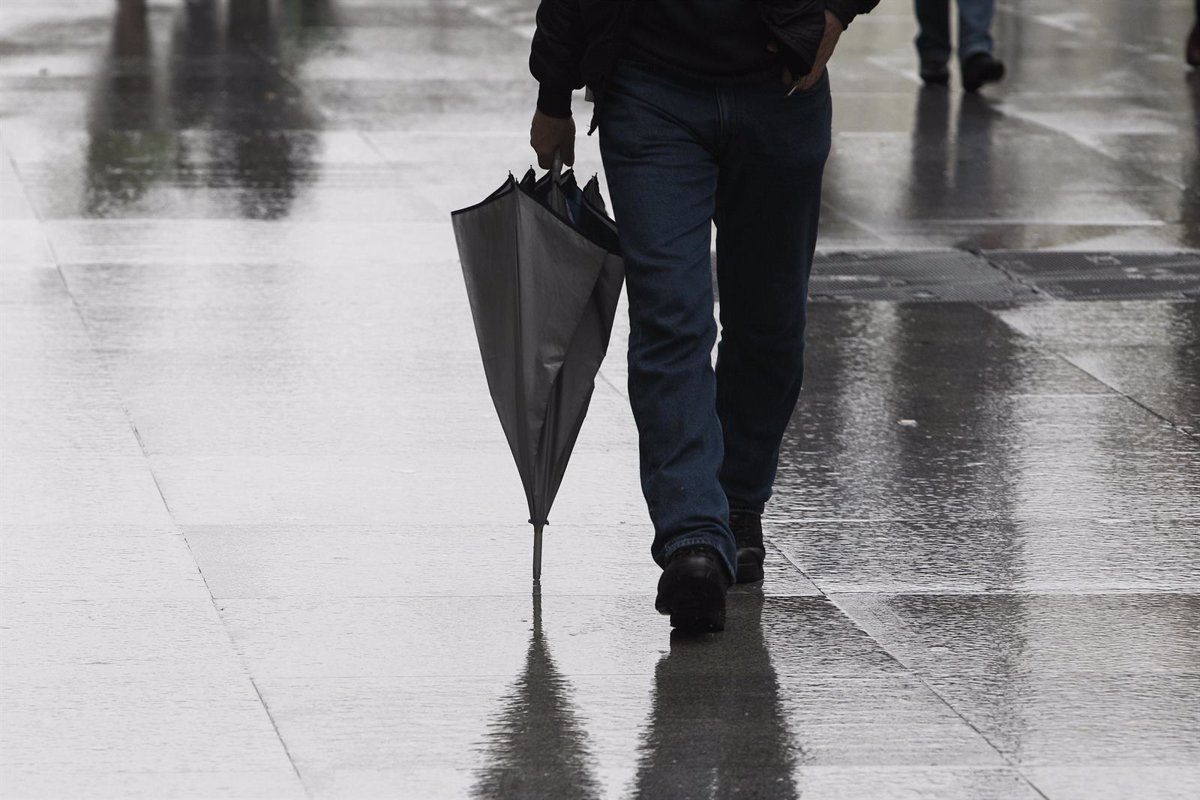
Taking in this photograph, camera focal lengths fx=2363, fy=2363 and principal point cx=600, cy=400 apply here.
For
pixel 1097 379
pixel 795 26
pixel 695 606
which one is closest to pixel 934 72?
pixel 1097 379

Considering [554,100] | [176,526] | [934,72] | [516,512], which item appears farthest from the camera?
[934,72]

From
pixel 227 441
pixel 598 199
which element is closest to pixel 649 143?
pixel 598 199

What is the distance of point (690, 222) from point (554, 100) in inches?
15.5

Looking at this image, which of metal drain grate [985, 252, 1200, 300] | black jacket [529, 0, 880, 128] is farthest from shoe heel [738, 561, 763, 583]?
metal drain grate [985, 252, 1200, 300]

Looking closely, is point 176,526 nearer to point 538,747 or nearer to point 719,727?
point 538,747

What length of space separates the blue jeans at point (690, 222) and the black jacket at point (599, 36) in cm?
7

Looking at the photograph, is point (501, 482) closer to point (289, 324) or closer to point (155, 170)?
point (289, 324)

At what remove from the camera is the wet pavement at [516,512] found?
4.28m

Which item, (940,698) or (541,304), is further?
(541,304)

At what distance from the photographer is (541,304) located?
496 cm

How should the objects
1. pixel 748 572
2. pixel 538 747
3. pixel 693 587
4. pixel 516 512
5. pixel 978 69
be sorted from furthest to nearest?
pixel 978 69
pixel 516 512
pixel 748 572
pixel 693 587
pixel 538 747

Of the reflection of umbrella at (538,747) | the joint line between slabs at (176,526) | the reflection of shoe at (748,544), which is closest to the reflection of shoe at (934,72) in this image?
the joint line between slabs at (176,526)

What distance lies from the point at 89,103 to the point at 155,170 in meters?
2.10

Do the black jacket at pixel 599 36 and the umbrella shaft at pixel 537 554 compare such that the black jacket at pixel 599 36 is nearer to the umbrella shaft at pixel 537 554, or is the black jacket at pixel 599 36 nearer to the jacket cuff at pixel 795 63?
the jacket cuff at pixel 795 63
